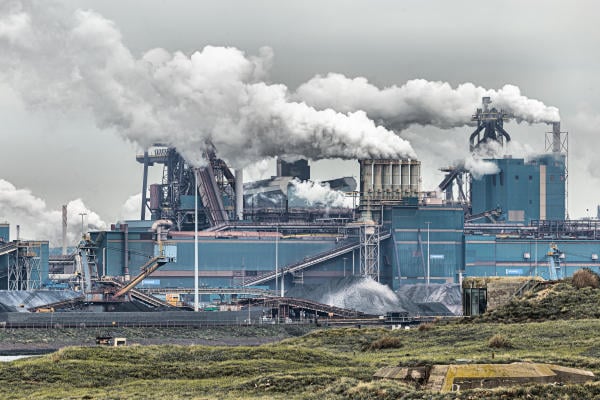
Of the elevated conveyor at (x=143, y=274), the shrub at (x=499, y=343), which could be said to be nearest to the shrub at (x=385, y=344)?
the shrub at (x=499, y=343)

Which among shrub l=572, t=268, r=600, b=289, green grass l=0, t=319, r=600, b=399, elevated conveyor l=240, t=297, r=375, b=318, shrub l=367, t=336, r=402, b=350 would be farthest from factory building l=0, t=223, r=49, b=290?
shrub l=367, t=336, r=402, b=350

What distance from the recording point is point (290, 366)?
60.2 metres

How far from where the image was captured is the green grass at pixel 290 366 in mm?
48381

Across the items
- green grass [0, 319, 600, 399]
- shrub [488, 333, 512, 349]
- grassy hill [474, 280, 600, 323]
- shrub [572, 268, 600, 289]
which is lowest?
green grass [0, 319, 600, 399]

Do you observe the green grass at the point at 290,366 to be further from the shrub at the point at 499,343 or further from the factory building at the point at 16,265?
the factory building at the point at 16,265

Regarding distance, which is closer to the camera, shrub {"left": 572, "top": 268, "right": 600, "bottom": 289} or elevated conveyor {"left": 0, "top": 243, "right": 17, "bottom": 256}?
shrub {"left": 572, "top": 268, "right": 600, "bottom": 289}

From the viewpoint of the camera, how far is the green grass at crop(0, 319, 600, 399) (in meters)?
48.4

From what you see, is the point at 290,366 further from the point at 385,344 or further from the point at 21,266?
the point at 21,266

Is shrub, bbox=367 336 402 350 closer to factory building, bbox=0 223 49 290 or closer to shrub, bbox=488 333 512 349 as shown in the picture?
shrub, bbox=488 333 512 349

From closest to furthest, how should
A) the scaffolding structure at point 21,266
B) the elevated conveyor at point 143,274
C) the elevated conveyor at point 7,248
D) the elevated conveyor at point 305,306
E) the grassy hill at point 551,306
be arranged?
Result: the grassy hill at point 551,306, the elevated conveyor at point 143,274, the elevated conveyor at point 305,306, the elevated conveyor at point 7,248, the scaffolding structure at point 21,266

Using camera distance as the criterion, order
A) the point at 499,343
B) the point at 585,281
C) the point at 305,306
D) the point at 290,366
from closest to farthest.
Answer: the point at 290,366 < the point at 499,343 < the point at 585,281 < the point at 305,306

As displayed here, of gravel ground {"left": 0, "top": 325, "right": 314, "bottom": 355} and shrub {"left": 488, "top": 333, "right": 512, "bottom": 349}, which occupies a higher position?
shrub {"left": 488, "top": 333, "right": 512, "bottom": 349}

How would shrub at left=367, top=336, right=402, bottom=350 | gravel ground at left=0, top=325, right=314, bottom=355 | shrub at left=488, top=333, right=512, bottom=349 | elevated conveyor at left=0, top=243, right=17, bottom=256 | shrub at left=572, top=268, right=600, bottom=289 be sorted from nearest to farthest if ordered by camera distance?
1. shrub at left=488, top=333, right=512, bottom=349
2. shrub at left=367, top=336, right=402, bottom=350
3. shrub at left=572, top=268, right=600, bottom=289
4. gravel ground at left=0, top=325, right=314, bottom=355
5. elevated conveyor at left=0, top=243, right=17, bottom=256

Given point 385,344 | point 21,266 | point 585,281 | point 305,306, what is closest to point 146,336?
point 305,306
